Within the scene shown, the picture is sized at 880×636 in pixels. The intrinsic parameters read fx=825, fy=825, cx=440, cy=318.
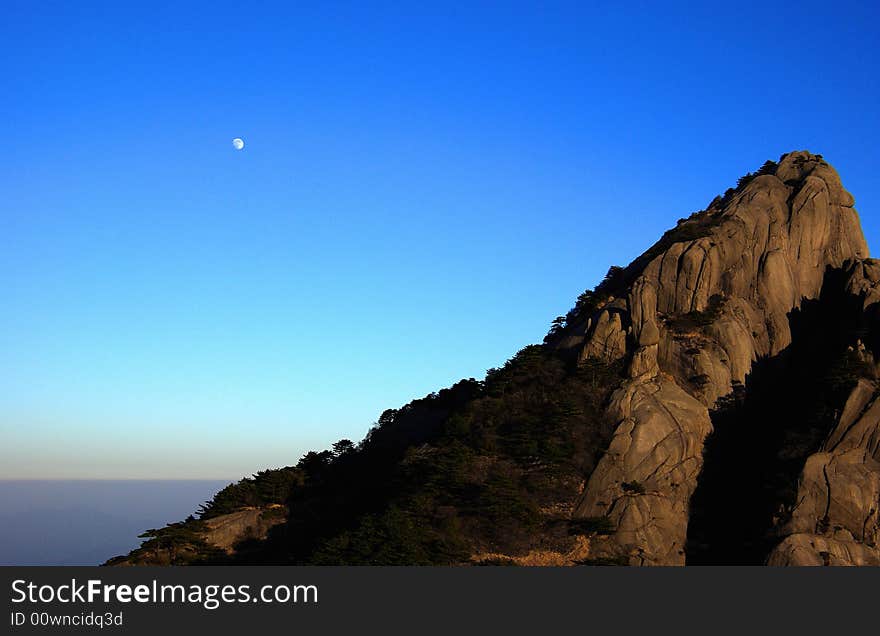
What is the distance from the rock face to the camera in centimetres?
6462

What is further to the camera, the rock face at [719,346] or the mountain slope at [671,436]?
the mountain slope at [671,436]

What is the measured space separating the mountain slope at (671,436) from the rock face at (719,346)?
0.58 ft

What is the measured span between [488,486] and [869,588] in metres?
28.7

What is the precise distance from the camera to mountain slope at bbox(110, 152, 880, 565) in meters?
65.1

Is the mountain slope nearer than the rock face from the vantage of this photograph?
No

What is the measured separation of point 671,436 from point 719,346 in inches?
532

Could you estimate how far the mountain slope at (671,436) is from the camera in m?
65.1

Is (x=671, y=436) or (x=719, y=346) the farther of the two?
(x=719, y=346)

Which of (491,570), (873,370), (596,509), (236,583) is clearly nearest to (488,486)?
(596,509)

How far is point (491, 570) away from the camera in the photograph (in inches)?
2195

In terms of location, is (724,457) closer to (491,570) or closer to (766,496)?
(766,496)

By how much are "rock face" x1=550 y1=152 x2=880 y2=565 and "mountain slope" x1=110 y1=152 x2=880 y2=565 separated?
0.18m

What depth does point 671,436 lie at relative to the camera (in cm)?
7212

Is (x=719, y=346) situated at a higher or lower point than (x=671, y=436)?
higher
